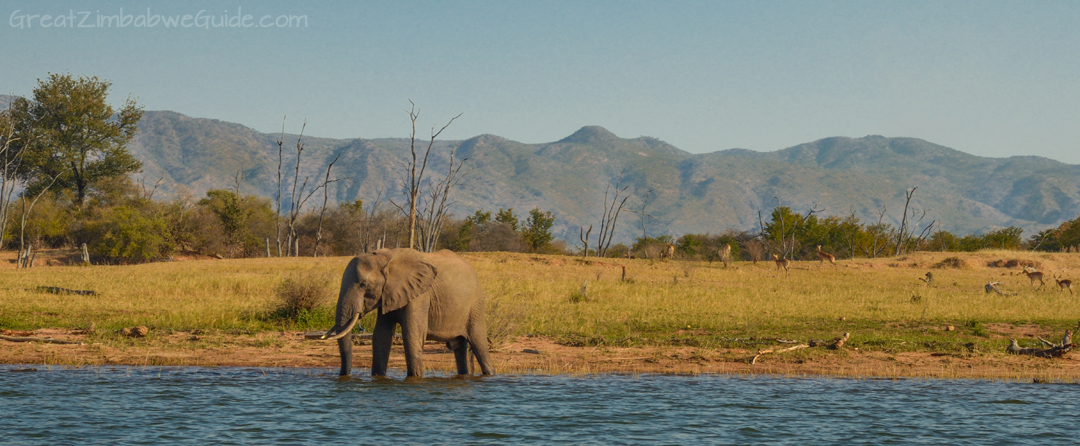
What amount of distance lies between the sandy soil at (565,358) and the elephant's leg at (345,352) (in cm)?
168

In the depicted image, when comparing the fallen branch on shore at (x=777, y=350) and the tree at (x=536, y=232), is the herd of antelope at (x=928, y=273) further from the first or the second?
the tree at (x=536, y=232)

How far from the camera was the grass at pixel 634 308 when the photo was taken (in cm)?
1781

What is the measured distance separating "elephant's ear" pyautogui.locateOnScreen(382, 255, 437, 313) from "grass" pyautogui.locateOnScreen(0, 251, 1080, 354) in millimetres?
4806

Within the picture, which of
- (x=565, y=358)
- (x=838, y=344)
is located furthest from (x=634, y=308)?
(x=565, y=358)

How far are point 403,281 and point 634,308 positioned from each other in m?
12.1

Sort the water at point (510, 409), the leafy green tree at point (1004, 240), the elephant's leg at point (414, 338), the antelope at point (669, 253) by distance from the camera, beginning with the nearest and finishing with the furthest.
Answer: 1. the water at point (510, 409)
2. the elephant's leg at point (414, 338)
3. the antelope at point (669, 253)
4. the leafy green tree at point (1004, 240)

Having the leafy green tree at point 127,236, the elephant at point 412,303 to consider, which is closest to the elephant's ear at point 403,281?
the elephant at point 412,303

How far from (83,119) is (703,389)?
60051 mm

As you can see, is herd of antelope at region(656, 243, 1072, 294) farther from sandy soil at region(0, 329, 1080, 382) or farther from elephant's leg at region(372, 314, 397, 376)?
elephant's leg at region(372, 314, 397, 376)

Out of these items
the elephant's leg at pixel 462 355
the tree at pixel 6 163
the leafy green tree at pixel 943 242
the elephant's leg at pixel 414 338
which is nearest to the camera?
the elephant's leg at pixel 414 338

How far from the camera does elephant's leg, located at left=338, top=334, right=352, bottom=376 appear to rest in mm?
12144

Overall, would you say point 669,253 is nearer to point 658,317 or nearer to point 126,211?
point 658,317

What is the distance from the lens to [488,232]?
2987 inches

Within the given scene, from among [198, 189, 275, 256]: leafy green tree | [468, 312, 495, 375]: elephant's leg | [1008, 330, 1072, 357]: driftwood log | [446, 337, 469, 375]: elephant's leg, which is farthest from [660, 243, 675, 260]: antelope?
[468, 312, 495, 375]: elephant's leg
